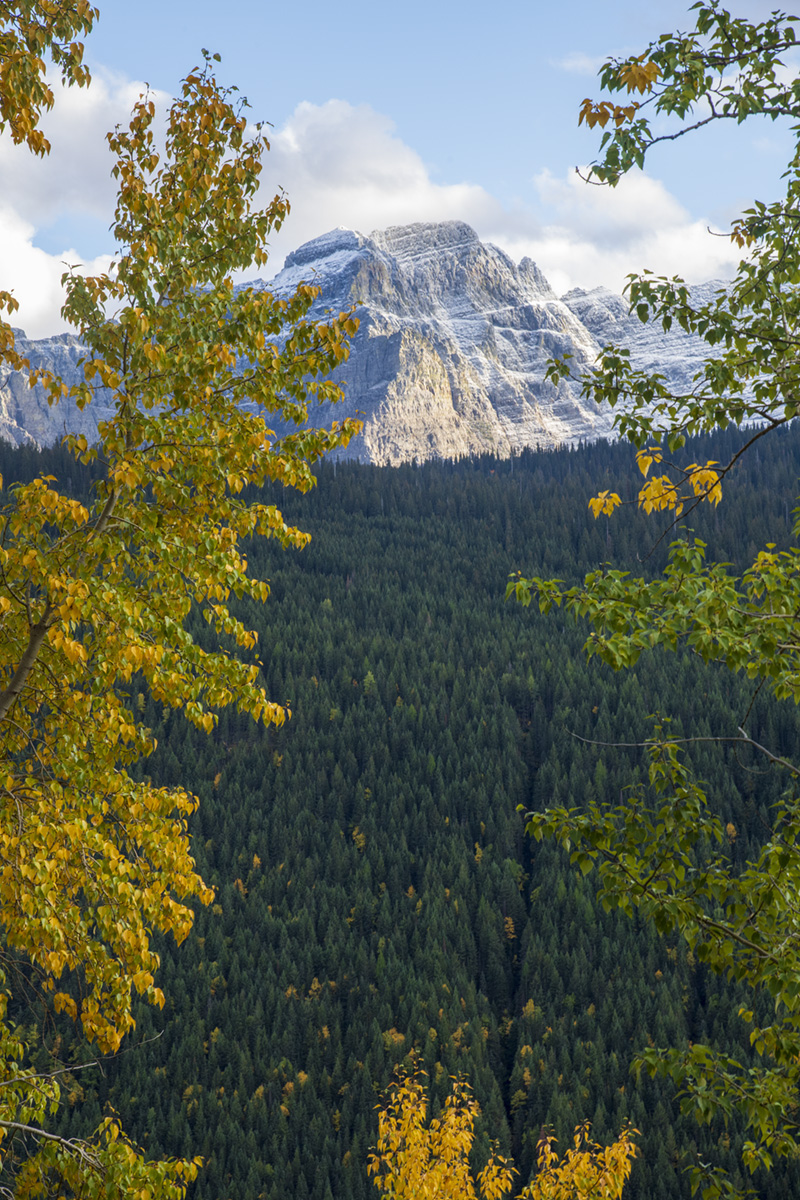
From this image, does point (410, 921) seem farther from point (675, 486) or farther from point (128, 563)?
point (675, 486)

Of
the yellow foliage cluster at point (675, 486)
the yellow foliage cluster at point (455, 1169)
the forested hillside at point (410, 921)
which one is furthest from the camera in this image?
the forested hillside at point (410, 921)

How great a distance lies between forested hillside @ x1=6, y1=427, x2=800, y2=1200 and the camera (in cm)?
8544

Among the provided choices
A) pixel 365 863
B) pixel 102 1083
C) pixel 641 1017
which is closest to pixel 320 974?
pixel 365 863

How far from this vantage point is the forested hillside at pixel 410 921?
8544cm

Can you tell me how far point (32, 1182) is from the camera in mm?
9359

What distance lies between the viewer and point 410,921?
113 m

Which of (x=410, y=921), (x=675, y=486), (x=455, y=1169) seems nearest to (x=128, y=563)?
(x=675, y=486)

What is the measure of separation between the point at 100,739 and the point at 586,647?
5.60 metres

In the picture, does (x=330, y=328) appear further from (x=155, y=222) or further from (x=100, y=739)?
(x=100, y=739)

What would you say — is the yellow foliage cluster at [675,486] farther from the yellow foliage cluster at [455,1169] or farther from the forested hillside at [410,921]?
the forested hillside at [410,921]

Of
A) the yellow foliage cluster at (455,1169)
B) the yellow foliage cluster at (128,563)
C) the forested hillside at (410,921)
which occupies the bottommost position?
the forested hillside at (410,921)

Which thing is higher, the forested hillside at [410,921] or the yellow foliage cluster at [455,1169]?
the yellow foliage cluster at [455,1169]

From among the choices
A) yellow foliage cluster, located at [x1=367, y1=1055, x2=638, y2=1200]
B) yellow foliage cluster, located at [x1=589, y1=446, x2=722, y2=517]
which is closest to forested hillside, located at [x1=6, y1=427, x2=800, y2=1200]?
yellow foliage cluster, located at [x1=367, y1=1055, x2=638, y2=1200]

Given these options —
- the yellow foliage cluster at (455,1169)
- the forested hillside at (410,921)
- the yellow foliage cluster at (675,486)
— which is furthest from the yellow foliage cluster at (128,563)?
the forested hillside at (410,921)
